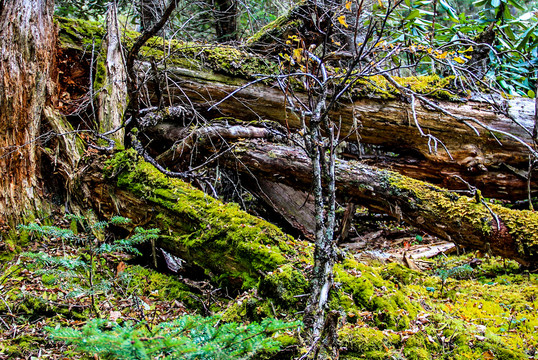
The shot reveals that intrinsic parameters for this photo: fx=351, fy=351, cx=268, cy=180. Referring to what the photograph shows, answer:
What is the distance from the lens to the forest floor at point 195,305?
222 cm

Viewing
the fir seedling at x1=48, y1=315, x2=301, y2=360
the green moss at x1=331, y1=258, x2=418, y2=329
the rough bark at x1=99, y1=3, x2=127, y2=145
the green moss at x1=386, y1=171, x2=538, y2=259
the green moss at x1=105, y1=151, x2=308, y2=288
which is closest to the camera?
the fir seedling at x1=48, y1=315, x2=301, y2=360

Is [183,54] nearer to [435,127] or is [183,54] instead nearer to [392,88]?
[392,88]

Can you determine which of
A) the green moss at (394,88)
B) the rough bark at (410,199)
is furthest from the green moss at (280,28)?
the rough bark at (410,199)

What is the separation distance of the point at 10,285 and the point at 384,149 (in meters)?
5.15

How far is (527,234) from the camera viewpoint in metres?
3.44

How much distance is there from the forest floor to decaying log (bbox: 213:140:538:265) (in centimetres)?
50

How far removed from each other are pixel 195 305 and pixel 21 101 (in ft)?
9.61

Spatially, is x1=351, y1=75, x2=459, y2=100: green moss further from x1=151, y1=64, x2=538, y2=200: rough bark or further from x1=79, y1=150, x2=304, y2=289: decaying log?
x1=79, y1=150, x2=304, y2=289: decaying log

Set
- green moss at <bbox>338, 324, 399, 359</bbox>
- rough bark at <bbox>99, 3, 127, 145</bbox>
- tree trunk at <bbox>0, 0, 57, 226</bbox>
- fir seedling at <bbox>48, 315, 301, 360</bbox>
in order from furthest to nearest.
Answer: rough bark at <bbox>99, 3, 127, 145</bbox> < tree trunk at <bbox>0, 0, 57, 226</bbox> < green moss at <bbox>338, 324, 399, 359</bbox> < fir seedling at <bbox>48, 315, 301, 360</bbox>

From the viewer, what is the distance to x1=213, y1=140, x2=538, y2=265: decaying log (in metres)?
3.51

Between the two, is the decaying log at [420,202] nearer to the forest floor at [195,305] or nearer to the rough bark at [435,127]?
the forest floor at [195,305]

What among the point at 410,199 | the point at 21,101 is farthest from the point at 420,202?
the point at 21,101

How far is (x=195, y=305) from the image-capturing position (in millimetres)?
3092

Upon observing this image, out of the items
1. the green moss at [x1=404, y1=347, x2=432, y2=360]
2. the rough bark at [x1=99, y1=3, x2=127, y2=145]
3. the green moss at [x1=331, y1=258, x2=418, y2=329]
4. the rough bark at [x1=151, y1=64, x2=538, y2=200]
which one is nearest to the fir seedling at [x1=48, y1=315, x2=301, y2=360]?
the green moss at [x1=404, y1=347, x2=432, y2=360]
